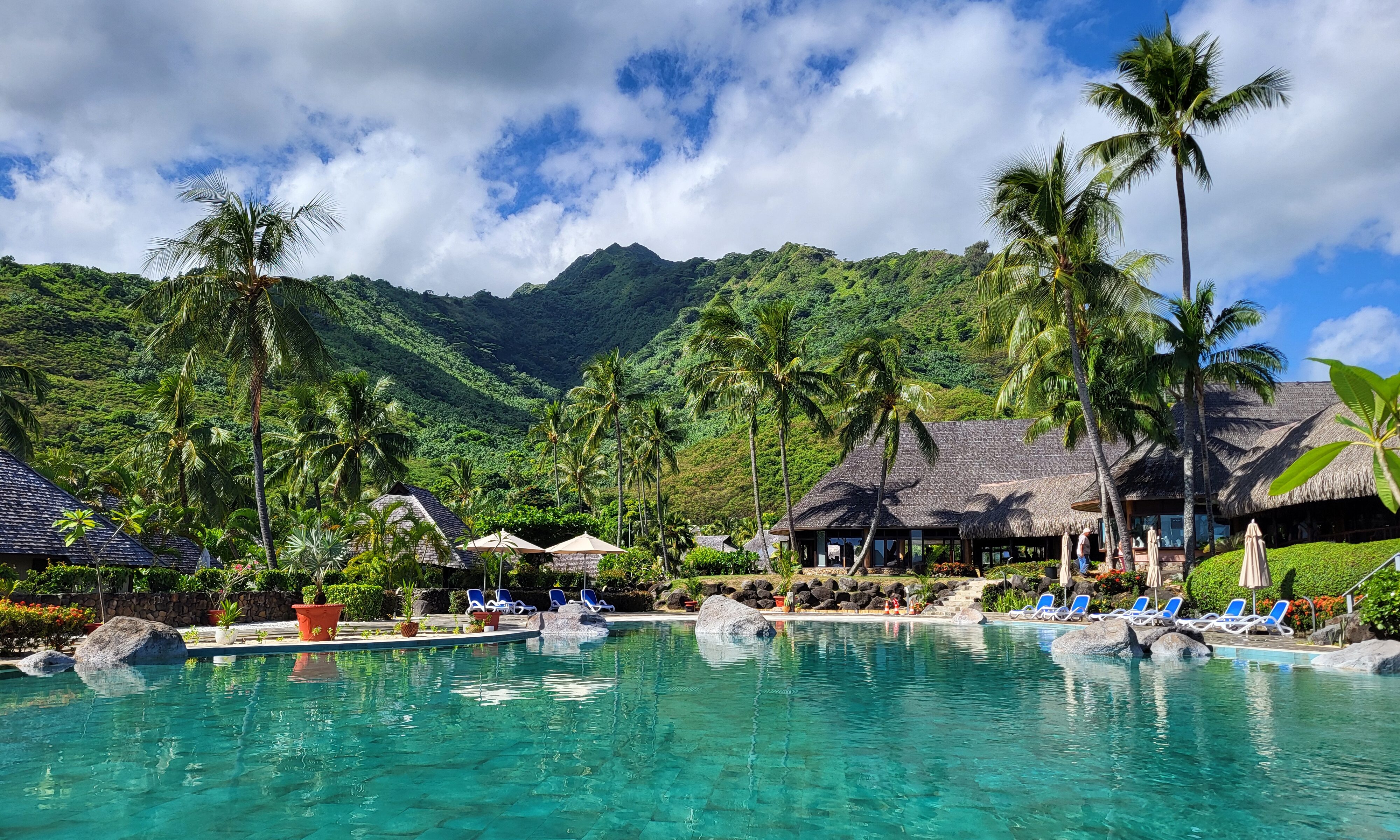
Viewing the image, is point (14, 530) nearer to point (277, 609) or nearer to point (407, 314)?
point (277, 609)

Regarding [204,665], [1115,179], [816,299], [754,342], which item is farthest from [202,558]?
[816,299]

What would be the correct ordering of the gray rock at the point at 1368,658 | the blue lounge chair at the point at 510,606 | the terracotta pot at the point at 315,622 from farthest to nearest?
the blue lounge chair at the point at 510,606 → the terracotta pot at the point at 315,622 → the gray rock at the point at 1368,658

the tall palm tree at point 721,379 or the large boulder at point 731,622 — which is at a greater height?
the tall palm tree at point 721,379

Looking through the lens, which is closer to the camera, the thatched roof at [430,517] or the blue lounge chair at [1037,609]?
the blue lounge chair at [1037,609]

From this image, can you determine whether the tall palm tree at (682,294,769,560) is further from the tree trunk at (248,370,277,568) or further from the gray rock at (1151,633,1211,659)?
the gray rock at (1151,633,1211,659)

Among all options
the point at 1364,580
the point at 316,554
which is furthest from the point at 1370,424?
the point at 316,554

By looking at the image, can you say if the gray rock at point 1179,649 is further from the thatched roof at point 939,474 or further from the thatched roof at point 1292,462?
the thatched roof at point 939,474

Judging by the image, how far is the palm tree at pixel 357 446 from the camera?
1291 inches

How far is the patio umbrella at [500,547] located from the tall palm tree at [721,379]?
31.2 feet

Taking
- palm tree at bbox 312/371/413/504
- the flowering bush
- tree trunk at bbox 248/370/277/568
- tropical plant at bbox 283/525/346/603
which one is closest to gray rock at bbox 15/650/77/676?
the flowering bush

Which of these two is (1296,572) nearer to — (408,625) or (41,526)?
(408,625)

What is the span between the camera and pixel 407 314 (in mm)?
87625

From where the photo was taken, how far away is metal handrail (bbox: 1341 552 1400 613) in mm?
13312

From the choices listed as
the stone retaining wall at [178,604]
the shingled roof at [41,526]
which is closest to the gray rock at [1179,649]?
the stone retaining wall at [178,604]
